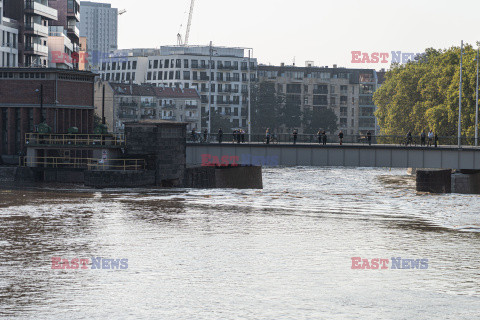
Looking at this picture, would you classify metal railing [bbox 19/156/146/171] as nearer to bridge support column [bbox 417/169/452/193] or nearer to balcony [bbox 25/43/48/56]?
bridge support column [bbox 417/169/452/193]

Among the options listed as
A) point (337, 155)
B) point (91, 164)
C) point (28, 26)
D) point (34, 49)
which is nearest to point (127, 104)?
point (34, 49)

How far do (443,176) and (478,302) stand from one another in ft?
198

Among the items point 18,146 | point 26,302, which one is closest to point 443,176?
point 18,146

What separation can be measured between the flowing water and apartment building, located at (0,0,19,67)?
5372 cm

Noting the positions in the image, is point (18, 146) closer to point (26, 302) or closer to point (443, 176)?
point (443, 176)

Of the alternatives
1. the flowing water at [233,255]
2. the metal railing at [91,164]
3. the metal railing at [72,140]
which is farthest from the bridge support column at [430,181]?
the metal railing at [72,140]

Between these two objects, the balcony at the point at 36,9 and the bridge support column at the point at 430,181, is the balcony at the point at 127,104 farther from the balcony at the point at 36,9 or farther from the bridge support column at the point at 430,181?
the bridge support column at the point at 430,181

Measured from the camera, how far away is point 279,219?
52938 millimetres

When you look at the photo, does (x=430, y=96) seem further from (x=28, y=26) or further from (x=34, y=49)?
(x=28, y=26)

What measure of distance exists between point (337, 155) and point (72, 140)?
79.5ft

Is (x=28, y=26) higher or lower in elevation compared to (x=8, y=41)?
higher

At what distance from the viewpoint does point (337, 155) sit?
80.2 meters

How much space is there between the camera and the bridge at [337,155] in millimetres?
76625

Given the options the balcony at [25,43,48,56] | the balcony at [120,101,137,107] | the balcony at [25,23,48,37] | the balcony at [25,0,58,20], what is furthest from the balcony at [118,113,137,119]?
the balcony at [25,23,48,37]
